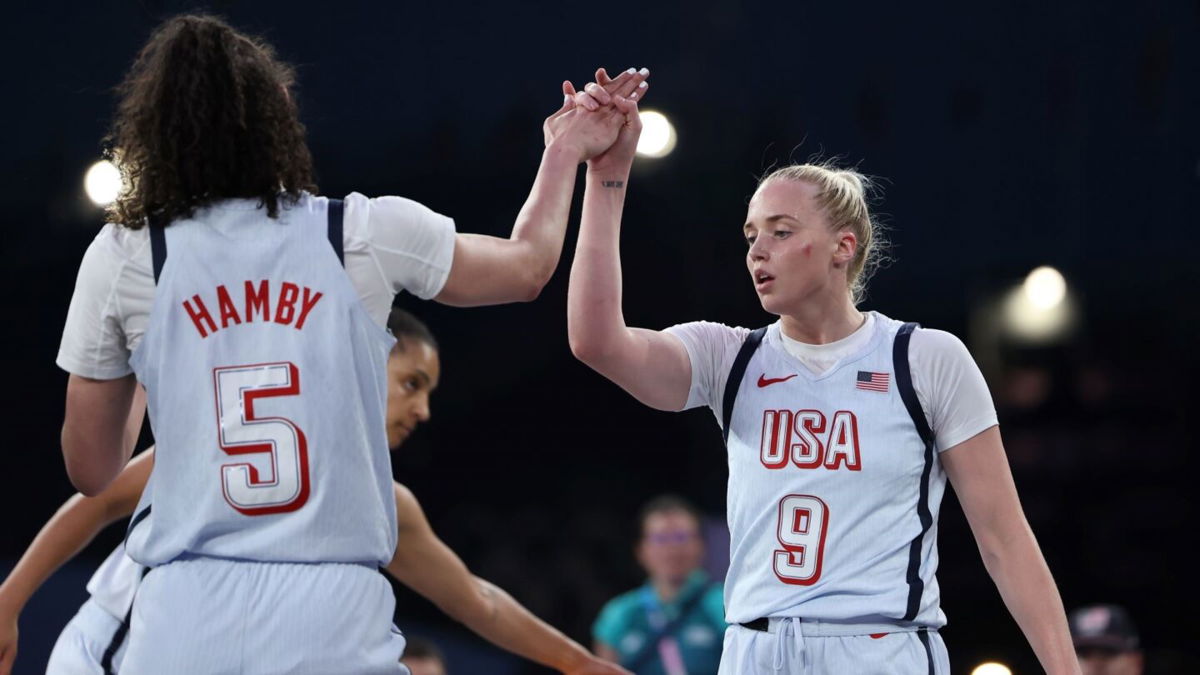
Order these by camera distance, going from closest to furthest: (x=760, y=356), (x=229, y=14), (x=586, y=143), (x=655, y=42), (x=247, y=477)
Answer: (x=247, y=477) → (x=586, y=143) → (x=760, y=356) → (x=229, y=14) → (x=655, y=42)

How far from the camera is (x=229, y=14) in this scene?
7219mm

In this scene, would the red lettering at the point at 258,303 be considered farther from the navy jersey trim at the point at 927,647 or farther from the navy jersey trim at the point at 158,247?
the navy jersey trim at the point at 927,647

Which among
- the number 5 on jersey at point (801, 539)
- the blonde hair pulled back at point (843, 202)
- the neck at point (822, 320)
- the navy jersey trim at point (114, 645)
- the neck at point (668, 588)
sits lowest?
the neck at point (668, 588)

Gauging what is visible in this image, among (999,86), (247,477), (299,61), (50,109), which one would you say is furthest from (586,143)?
(999,86)

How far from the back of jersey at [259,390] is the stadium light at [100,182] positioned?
5.78 metres

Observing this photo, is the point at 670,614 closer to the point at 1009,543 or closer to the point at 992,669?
the point at 1009,543

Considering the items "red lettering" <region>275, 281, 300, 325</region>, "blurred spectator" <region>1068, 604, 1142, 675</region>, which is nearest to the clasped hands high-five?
"red lettering" <region>275, 281, 300, 325</region>

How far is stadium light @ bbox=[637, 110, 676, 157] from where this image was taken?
780 centimetres

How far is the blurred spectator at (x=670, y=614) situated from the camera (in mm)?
5398

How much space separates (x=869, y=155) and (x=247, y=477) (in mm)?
6661

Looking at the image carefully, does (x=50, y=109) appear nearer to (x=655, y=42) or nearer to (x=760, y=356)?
(x=655, y=42)

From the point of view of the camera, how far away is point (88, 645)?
2.93 meters

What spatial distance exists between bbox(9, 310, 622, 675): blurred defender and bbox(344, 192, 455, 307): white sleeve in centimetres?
86

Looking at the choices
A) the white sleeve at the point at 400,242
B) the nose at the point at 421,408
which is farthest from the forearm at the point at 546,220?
the nose at the point at 421,408
